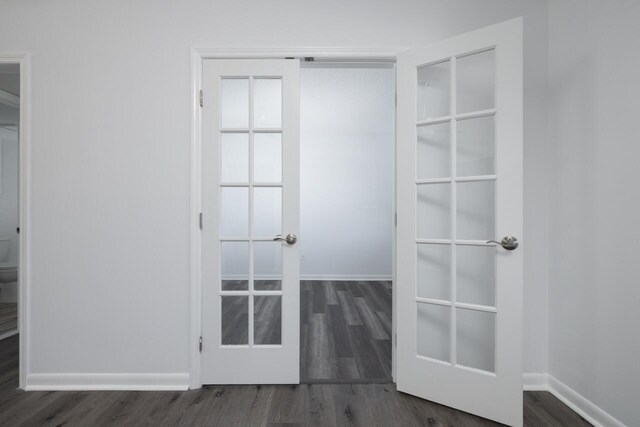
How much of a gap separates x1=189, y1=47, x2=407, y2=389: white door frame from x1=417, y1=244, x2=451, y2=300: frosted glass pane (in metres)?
0.19

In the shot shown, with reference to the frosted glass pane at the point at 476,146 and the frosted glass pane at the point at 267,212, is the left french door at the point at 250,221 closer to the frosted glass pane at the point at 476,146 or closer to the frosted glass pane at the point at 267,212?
the frosted glass pane at the point at 267,212

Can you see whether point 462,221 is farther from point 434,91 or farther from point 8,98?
point 8,98

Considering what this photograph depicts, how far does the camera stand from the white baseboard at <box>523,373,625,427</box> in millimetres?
1426

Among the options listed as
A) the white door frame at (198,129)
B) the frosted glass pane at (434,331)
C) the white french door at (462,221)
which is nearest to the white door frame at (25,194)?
the white door frame at (198,129)

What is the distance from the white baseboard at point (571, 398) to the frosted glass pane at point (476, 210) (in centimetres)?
99

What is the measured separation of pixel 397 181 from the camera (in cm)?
176

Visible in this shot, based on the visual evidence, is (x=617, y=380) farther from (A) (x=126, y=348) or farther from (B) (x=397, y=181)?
(A) (x=126, y=348)

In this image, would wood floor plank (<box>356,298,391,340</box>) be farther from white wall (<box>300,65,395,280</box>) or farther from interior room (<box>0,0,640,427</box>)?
white wall (<box>300,65,395,280</box>)

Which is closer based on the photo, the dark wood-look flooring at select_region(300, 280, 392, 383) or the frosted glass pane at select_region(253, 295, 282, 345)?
the frosted glass pane at select_region(253, 295, 282, 345)

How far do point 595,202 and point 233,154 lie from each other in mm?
2047

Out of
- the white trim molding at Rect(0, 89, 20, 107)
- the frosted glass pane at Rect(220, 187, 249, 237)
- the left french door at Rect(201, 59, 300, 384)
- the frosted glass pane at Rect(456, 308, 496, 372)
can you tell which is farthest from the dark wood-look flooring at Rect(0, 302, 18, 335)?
the frosted glass pane at Rect(456, 308, 496, 372)

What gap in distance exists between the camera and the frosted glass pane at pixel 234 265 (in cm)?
181

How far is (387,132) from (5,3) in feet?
13.6

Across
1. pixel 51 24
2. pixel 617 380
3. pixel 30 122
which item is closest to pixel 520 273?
pixel 617 380
